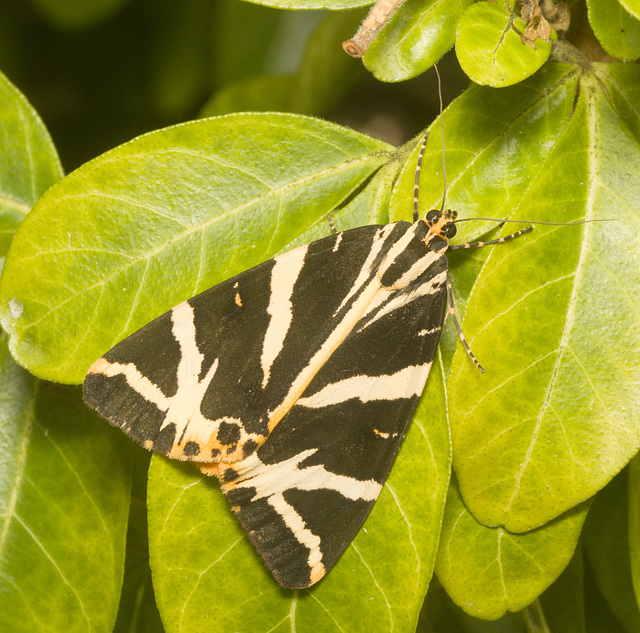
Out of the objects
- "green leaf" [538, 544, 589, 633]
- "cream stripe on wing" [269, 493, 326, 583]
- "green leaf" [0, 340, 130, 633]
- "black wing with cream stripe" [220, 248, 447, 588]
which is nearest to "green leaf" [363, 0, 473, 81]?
"black wing with cream stripe" [220, 248, 447, 588]

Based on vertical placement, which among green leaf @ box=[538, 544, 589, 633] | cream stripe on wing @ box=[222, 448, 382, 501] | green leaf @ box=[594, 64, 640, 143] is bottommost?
green leaf @ box=[538, 544, 589, 633]

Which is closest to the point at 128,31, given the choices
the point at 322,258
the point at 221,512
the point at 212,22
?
the point at 212,22

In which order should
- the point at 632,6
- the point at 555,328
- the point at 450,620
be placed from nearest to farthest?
the point at 632,6, the point at 555,328, the point at 450,620

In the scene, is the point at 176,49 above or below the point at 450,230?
below

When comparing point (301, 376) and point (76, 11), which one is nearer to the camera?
point (301, 376)

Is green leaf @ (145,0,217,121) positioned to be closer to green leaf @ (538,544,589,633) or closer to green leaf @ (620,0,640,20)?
green leaf @ (620,0,640,20)

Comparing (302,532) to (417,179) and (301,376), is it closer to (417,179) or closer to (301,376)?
(301,376)

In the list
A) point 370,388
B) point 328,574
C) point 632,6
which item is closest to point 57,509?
point 328,574

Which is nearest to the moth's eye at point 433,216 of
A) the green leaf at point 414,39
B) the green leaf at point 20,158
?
→ the green leaf at point 414,39
